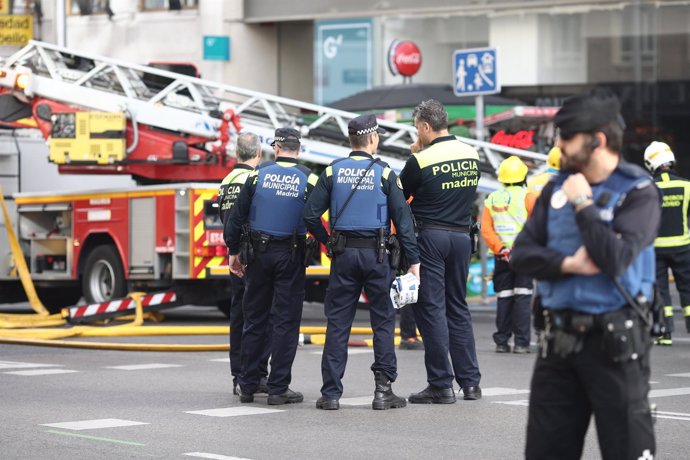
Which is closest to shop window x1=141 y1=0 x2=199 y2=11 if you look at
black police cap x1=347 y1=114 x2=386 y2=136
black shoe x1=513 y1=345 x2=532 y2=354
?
black shoe x1=513 y1=345 x2=532 y2=354

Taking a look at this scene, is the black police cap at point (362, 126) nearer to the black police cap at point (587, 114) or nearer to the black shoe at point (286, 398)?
the black shoe at point (286, 398)

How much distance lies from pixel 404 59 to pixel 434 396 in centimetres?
1866

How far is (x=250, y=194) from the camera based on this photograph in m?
9.73

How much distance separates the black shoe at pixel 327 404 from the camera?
927 centimetres

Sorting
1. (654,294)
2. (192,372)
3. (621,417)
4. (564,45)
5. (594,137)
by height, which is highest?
(564,45)

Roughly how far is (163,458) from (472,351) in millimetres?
3049

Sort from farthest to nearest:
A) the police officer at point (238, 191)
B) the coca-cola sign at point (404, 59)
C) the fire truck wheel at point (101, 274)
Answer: the coca-cola sign at point (404, 59)
the fire truck wheel at point (101, 274)
the police officer at point (238, 191)

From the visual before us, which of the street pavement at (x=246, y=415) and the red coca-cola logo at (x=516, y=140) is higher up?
the red coca-cola logo at (x=516, y=140)

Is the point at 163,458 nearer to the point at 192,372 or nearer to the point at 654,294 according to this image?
the point at 654,294

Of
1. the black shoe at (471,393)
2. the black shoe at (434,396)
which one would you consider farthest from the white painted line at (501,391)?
the black shoe at (434,396)

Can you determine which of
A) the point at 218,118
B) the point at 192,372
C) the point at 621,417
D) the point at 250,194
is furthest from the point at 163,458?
the point at 218,118

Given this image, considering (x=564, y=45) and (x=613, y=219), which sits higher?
(x=564, y=45)

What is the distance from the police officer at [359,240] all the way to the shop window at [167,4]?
919 inches

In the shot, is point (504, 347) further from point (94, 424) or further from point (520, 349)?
point (94, 424)
